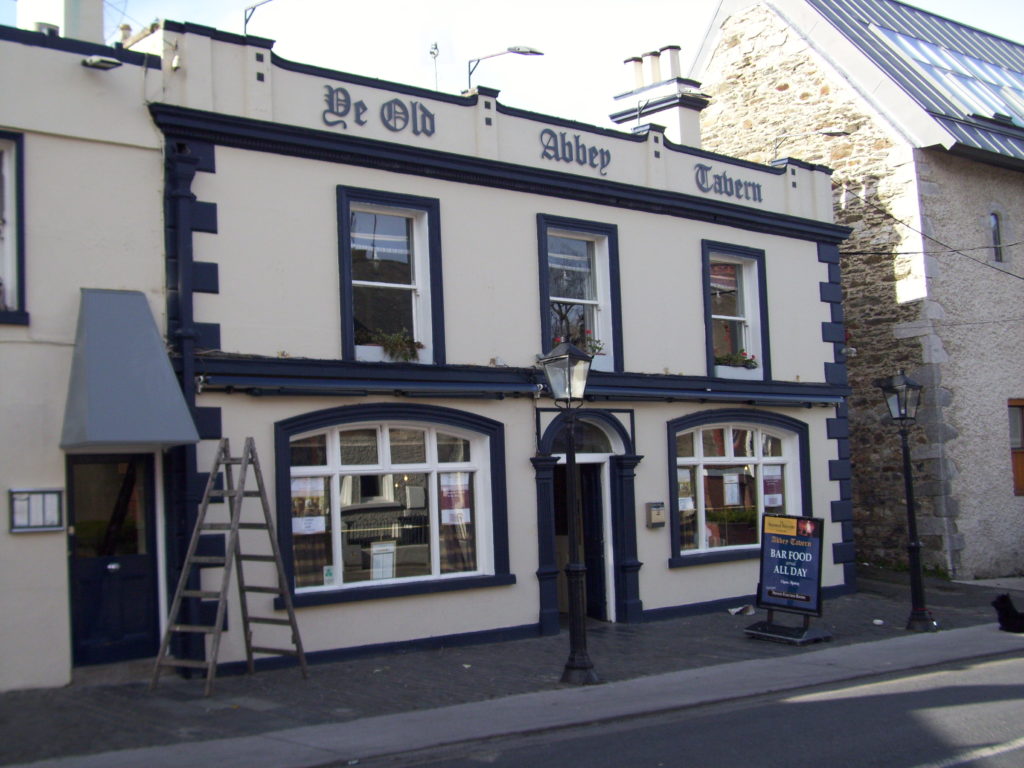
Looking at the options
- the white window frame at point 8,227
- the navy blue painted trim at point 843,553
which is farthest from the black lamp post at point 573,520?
the navy blue painted trim at point 843,553

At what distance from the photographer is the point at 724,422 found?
54.1 feet

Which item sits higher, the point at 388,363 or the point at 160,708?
the point at 388,363

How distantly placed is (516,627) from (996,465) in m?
10.8

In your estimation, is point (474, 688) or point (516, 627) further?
point (516, 627)

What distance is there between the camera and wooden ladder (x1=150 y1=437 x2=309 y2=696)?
10.2m

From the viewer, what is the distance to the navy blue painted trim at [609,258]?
1448cm

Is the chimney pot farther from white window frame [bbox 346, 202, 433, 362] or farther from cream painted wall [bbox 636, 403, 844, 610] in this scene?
white window frame [bbox 346, 202, 433, 362]

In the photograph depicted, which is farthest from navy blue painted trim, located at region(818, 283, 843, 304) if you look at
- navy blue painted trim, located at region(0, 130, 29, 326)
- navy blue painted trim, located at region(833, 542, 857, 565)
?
navy blue painted trim, located at region(0, 130, 29, 326)

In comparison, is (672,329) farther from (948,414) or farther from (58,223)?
(58,223)

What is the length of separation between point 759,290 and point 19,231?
416 inches

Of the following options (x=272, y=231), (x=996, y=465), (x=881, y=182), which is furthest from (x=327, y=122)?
(x=996, y=465)

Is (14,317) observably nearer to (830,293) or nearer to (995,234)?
(830,293)

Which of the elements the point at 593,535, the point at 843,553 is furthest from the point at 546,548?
the point at 843,553

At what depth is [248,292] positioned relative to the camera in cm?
1191
